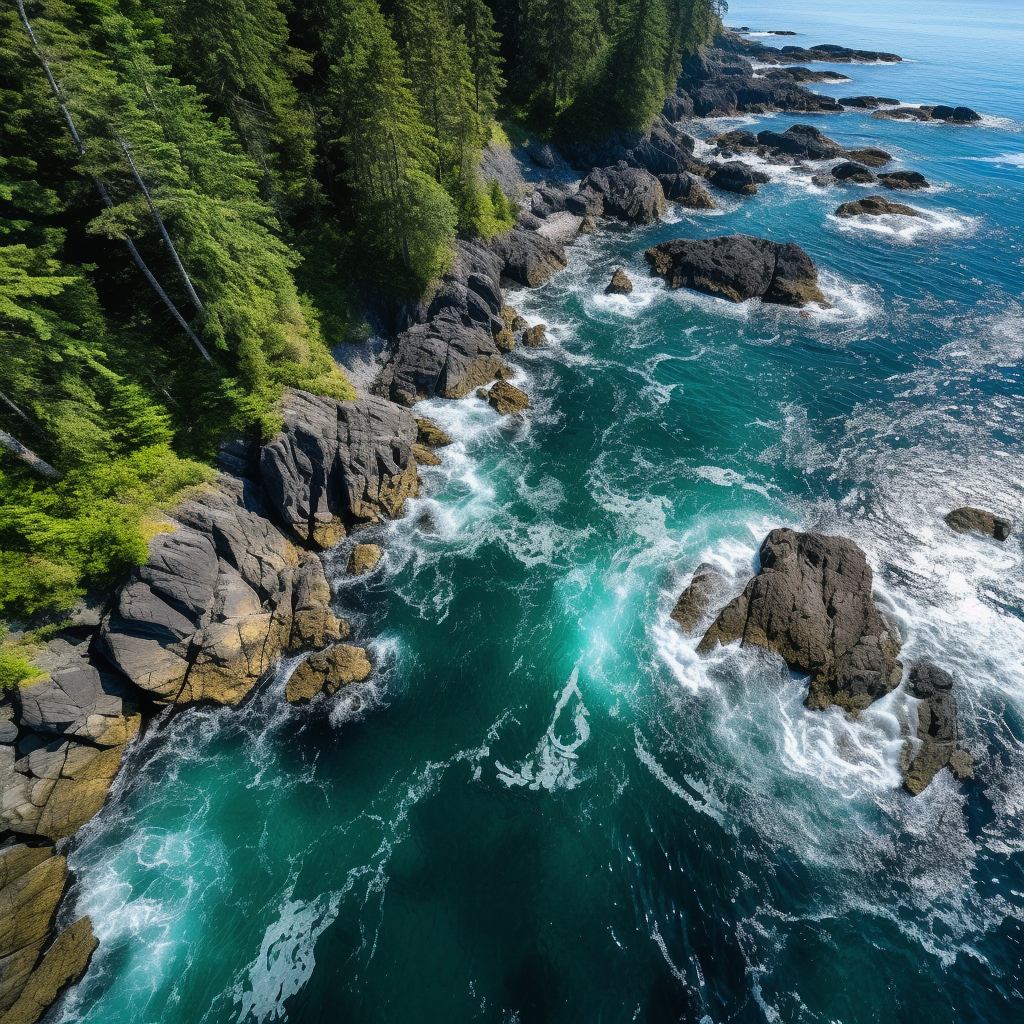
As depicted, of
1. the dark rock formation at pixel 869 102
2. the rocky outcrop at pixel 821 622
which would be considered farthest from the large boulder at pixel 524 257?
the dark rock formation at pixel 869 102

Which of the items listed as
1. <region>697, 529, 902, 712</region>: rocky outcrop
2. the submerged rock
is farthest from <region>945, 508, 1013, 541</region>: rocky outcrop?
the submerged rock

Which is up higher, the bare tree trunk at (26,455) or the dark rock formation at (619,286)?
the bare tree trunk at (26,455)

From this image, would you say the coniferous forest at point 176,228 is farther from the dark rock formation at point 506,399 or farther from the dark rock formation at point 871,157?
the dark rock formation at point 871,157

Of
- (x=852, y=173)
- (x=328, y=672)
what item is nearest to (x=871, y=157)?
(x=852, y=173)

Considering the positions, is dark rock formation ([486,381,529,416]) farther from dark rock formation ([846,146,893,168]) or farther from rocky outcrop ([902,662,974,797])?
dark rock formation ([846,146,893,168])

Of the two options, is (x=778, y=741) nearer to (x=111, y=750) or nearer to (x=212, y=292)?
(x=111, y=750)

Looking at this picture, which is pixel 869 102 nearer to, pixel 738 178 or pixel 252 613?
pixel 738 178
